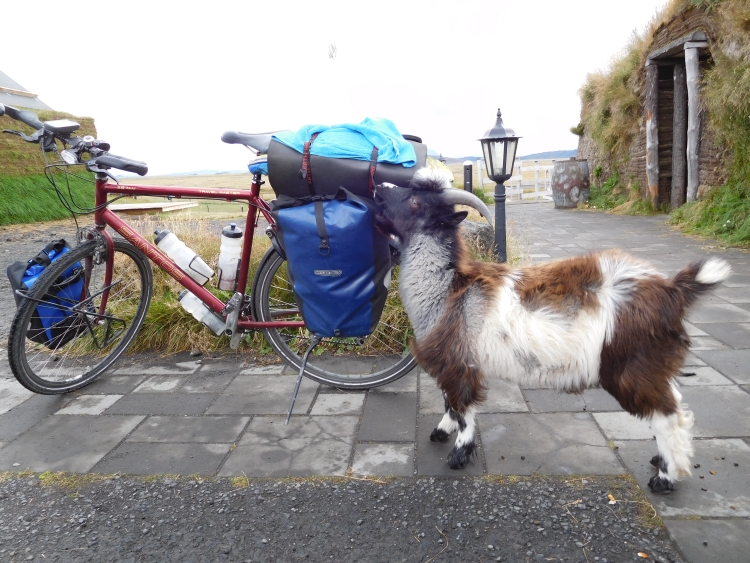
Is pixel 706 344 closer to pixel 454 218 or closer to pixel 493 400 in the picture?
pixel 493 400

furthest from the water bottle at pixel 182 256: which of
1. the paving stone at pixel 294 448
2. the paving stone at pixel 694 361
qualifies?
the paving stone at pixel 694 361

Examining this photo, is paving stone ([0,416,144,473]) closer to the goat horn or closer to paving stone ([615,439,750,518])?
the goat horn

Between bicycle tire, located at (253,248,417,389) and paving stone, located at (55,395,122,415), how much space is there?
1.08 metres

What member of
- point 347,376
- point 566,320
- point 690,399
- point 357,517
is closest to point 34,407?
point 347,376

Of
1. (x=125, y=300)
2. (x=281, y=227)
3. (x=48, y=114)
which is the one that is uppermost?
(x=48, y=114)

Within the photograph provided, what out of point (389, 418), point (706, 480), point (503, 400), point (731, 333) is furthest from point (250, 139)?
point (731, 333)

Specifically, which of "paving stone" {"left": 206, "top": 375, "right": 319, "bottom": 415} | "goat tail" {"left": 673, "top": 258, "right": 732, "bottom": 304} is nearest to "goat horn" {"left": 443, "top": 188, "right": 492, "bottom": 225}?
"goat tail" {"left": 673, "top": 258, "right": 732, "bottom": 304}

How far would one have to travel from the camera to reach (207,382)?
3641 mm

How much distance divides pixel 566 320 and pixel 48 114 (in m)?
16.6

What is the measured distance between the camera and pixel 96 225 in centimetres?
341

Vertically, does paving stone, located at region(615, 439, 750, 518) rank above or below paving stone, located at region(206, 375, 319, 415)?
below

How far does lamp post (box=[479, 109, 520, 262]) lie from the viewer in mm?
4484

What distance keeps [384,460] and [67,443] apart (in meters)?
1.80

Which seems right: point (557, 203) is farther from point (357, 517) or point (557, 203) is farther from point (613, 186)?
point (357, 517)
